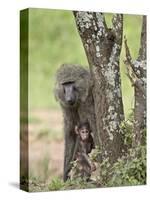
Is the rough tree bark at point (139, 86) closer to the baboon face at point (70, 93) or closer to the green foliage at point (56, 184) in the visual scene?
the baboon face at point (70, 93)

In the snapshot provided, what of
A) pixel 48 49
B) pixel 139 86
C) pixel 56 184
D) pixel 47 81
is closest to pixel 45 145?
pixel 56 184

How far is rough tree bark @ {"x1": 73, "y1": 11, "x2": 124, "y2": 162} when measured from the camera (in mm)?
3395

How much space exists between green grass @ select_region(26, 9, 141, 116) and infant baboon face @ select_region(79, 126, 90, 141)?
0.21 meters

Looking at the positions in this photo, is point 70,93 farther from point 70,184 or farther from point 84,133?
point 70,184

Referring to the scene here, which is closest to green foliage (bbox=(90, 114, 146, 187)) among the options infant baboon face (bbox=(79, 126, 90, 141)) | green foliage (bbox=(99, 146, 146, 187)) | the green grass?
green foliage (bbox=(99, 146, 146, 187))

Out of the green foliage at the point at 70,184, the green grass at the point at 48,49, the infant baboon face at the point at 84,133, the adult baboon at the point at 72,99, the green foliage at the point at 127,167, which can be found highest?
the green grass at the point at 48,49

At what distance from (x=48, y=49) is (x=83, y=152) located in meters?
0.61

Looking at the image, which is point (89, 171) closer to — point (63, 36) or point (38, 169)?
point (38, 169)

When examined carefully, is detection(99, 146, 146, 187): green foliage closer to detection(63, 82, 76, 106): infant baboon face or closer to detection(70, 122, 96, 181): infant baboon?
detection(70, 122, 96, 181): infant baboon

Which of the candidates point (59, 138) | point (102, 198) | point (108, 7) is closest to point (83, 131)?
point (59, 138)

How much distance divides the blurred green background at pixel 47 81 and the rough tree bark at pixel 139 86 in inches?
12.8

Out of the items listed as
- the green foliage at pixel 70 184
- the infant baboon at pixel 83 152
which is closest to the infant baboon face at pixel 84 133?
the infant baboon at pixel 83 152

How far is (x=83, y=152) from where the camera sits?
3.39 metres

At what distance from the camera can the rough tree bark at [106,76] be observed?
339 cm
